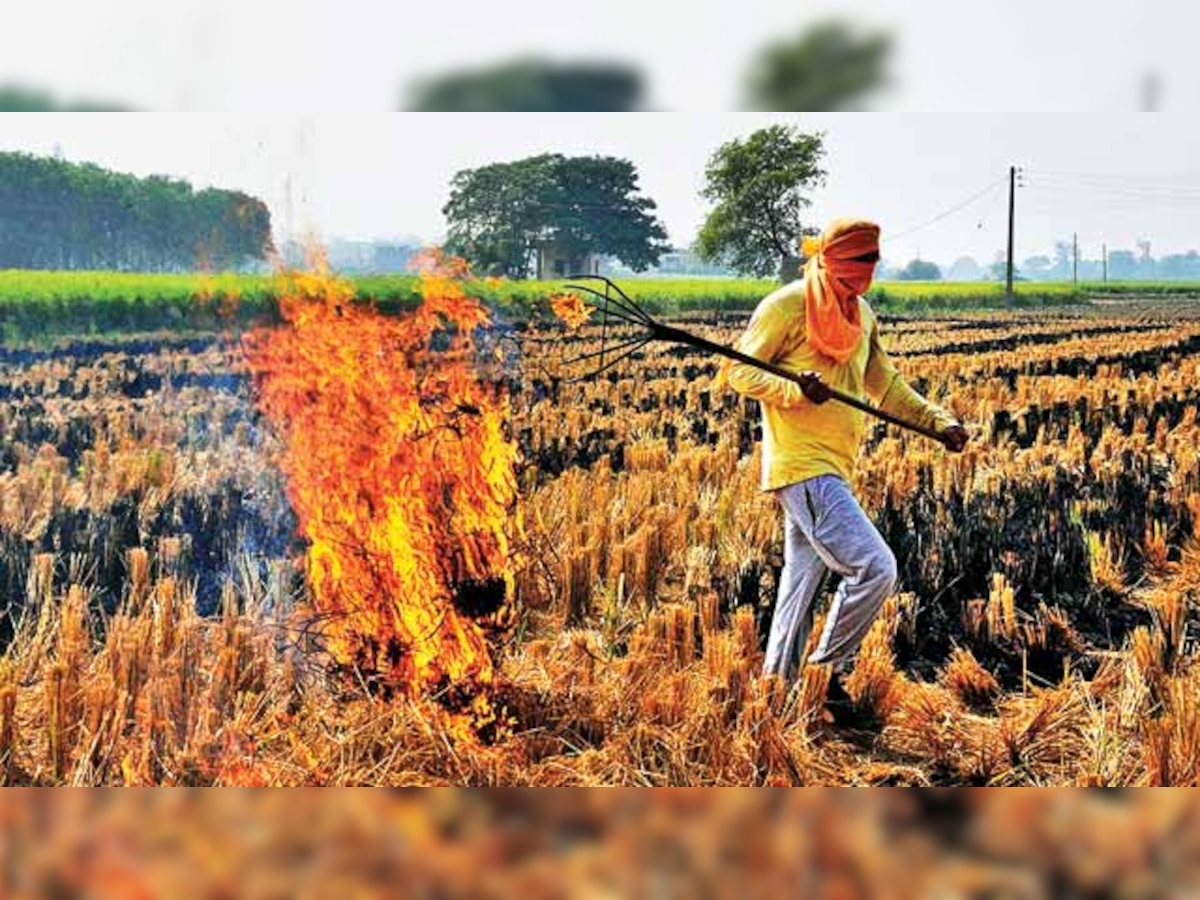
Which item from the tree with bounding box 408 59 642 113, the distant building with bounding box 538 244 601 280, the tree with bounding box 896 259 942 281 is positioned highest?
the tree with bounding box 408 59 642 113

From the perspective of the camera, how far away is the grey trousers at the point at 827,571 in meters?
4.42

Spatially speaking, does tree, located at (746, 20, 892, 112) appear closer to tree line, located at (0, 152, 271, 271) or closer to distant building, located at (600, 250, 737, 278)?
distant building, located at (600, 250, 737, 278)

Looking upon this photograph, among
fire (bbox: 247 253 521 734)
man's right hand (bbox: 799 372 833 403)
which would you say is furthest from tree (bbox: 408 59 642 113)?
man's right hand (bbox: 799 372 833 403)

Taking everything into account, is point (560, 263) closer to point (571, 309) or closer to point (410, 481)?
point (571, 309)

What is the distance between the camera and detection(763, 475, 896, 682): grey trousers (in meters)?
4.42

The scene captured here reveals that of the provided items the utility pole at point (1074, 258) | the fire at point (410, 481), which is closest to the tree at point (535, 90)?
the fire at point (410, 481)

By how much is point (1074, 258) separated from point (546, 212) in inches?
72.1

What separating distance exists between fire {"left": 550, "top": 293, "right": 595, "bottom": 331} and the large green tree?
0.46 feet

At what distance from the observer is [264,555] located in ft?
16.0

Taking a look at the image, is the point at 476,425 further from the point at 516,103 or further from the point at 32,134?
the point at 32,134

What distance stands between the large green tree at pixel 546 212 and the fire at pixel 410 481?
0.45 ft

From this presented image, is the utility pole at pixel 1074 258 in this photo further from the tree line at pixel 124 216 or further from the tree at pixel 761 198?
the tree line at pixel 124 216

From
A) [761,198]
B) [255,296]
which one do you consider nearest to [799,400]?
[761,198]

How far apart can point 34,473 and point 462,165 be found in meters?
1.84
